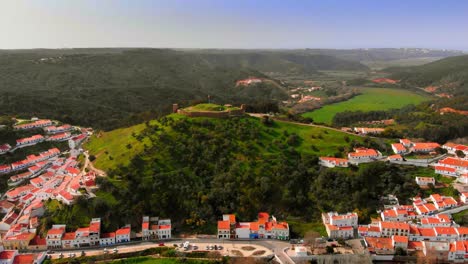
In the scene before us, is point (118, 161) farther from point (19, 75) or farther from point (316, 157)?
point (19, 75)

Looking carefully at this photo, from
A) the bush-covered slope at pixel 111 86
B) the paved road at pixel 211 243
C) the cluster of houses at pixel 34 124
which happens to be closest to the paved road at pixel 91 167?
the paved road at pixel 211 243

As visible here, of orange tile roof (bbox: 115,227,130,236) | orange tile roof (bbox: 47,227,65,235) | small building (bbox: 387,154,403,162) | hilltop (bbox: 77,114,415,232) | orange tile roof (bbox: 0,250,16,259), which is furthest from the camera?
small building (bbox: 387,154,403,162)

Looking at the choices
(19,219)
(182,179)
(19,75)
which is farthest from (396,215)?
(19,75)

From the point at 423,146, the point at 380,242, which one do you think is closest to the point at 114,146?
the point at 380,242

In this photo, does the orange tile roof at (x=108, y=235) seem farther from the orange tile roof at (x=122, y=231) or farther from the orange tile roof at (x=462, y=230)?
the orange tile roof at (x=462, y=230)

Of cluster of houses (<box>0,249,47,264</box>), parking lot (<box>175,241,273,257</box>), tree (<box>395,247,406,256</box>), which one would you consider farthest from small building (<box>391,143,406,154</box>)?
cluster of houses (<box>0,249,47,264</box>)

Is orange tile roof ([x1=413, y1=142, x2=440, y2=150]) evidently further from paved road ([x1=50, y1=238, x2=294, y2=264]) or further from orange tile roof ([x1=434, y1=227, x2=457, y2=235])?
paved road ([x1=50, y1=238, x2=294, y2=264])

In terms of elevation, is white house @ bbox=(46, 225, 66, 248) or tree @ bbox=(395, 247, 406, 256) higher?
white house @ bbox=(46, 225, 66, 248)
